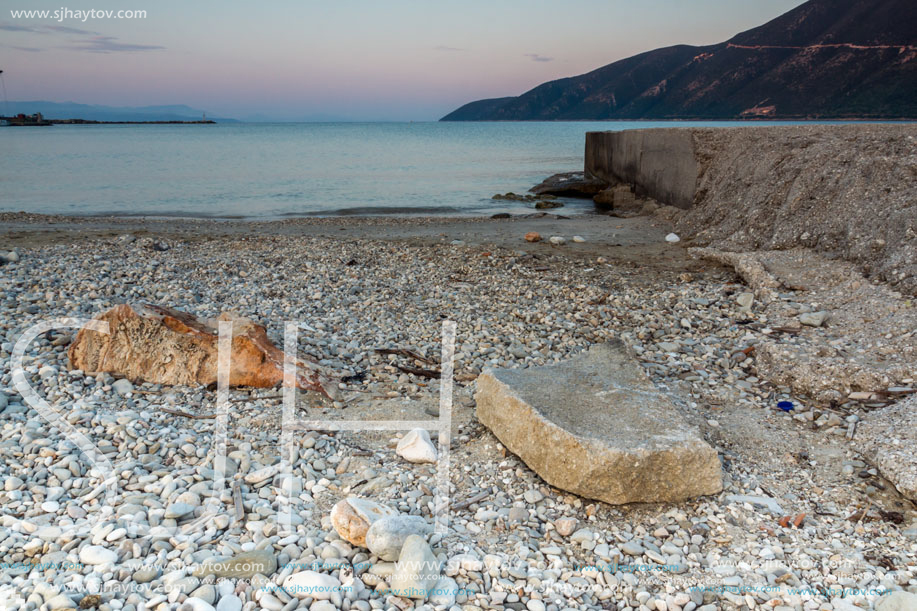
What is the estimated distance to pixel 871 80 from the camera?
162 ft

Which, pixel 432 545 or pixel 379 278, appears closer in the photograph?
pixel 432 545

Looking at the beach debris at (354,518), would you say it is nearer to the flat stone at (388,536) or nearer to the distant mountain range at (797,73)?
the flat stone at (388,536)

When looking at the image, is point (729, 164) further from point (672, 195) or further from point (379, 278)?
point (379, 278)

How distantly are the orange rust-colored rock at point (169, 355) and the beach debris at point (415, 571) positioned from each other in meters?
1.71

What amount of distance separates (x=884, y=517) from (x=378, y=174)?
2163 cm

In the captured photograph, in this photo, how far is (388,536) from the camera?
239 centimetres

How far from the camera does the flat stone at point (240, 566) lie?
227 cm

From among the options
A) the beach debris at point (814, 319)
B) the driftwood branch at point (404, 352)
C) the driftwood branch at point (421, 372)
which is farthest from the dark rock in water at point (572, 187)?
the driftwood branch at point (421, 372)

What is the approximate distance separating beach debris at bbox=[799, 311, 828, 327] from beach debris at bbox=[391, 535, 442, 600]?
409 cm

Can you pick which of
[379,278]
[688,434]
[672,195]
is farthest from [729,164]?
[688,434]

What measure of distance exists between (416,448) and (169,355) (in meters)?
1.90

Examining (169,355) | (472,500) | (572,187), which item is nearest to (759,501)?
(472,500)

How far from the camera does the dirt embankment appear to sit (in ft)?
18.8

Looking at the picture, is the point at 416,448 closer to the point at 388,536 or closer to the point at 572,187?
the point at 388,536
